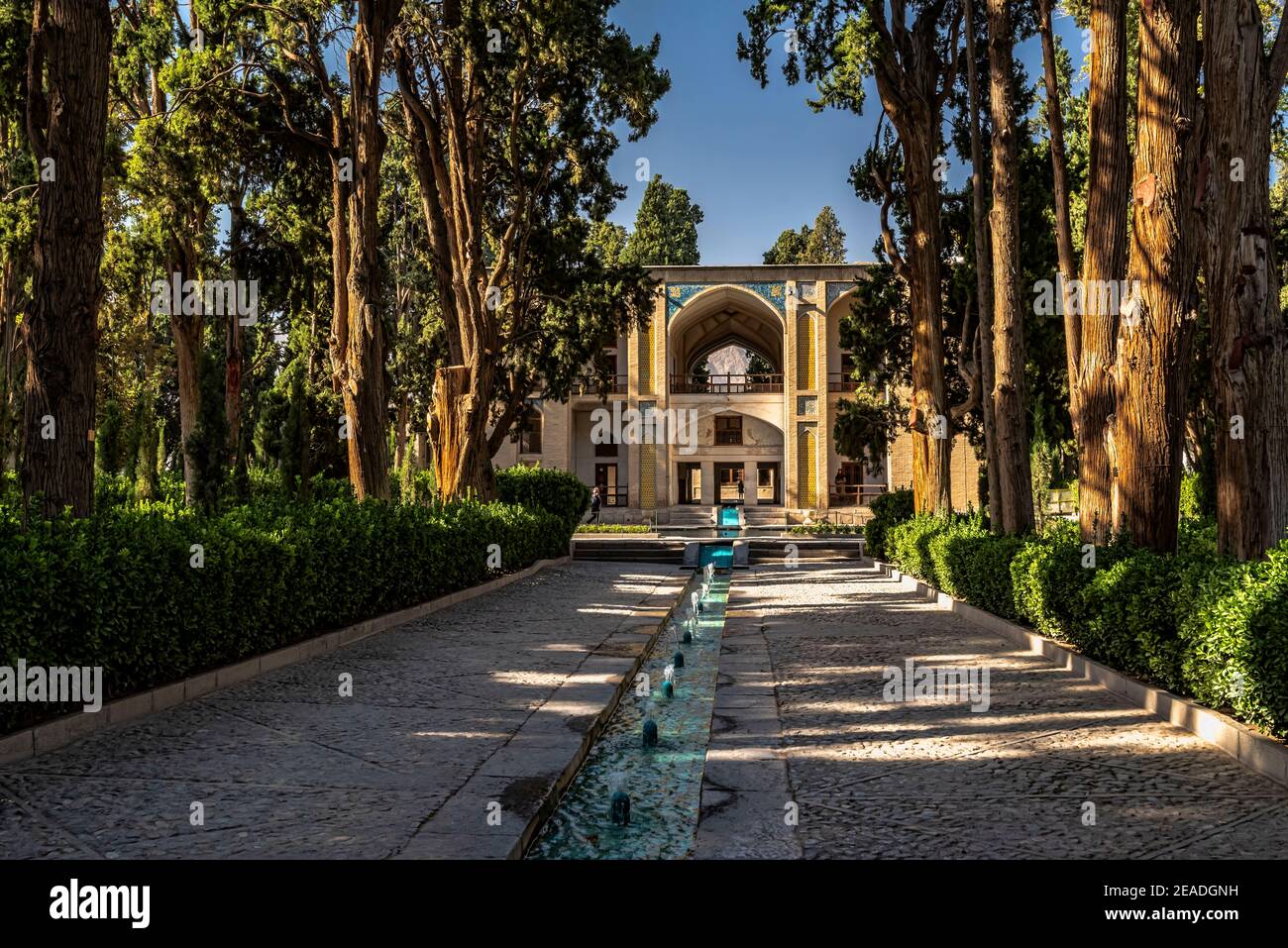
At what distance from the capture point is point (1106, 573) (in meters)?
7.33

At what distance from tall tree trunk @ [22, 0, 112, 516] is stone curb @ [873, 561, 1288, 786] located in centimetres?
705

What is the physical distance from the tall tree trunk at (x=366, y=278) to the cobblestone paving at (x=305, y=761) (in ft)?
14.6

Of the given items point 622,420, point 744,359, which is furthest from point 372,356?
point 744,359

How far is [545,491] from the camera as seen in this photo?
861 inches

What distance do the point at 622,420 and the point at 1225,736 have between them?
32101 millimetres

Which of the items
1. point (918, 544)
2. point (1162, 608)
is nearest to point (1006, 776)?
point (1162, 608)

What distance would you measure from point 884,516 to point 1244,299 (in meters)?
14.3

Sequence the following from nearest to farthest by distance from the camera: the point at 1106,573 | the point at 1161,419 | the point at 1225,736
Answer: the point at 1225,736 → the point at 1106,573 → the point at 1161,419

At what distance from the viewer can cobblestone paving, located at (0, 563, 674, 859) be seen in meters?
3.65

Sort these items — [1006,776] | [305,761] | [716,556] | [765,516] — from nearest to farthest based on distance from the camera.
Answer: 1. [1006,776]
2. [305,761]
3. [716,556]
4. [765,516]

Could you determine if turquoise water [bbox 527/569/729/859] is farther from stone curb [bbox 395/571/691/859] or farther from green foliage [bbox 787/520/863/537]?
green foliage [bbox 787/520/863/537]

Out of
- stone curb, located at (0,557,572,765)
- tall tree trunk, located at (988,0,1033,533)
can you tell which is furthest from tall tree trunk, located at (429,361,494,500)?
tall tree trunk, located at (988,0,1033,533)

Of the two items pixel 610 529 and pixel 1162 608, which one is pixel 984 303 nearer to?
pixel 1162 608
